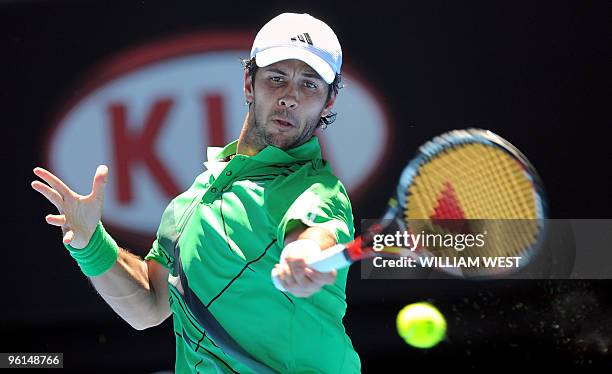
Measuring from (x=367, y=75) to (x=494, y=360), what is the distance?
1.50 m

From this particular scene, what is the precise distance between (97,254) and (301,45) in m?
0.81

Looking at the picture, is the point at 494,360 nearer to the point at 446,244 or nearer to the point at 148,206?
the point at 446,244

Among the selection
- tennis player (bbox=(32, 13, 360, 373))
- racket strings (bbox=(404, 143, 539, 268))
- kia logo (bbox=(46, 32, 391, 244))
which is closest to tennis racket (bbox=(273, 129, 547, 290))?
racket strings (bbox=(404, 143, 539, 268))

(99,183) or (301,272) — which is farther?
(99,183)

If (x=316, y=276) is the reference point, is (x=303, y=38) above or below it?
above

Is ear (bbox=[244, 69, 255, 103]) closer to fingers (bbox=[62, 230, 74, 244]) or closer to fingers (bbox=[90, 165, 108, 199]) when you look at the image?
fingers (bbox=[90, 165, 108, 199])

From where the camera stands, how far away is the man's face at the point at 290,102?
2539 mm

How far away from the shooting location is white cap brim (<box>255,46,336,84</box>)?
→ 98.7 inches

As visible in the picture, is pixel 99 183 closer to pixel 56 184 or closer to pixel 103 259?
pixel 56 184

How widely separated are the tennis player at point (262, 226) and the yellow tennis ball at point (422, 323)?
235 centimetres

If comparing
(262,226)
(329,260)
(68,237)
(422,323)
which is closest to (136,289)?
(68,237)

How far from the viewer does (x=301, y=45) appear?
252cm

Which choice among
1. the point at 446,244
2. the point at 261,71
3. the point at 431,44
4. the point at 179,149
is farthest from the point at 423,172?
the point at 179,149

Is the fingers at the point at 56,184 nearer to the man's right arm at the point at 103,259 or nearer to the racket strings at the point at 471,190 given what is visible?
the man's right arm at the point at 103,259
